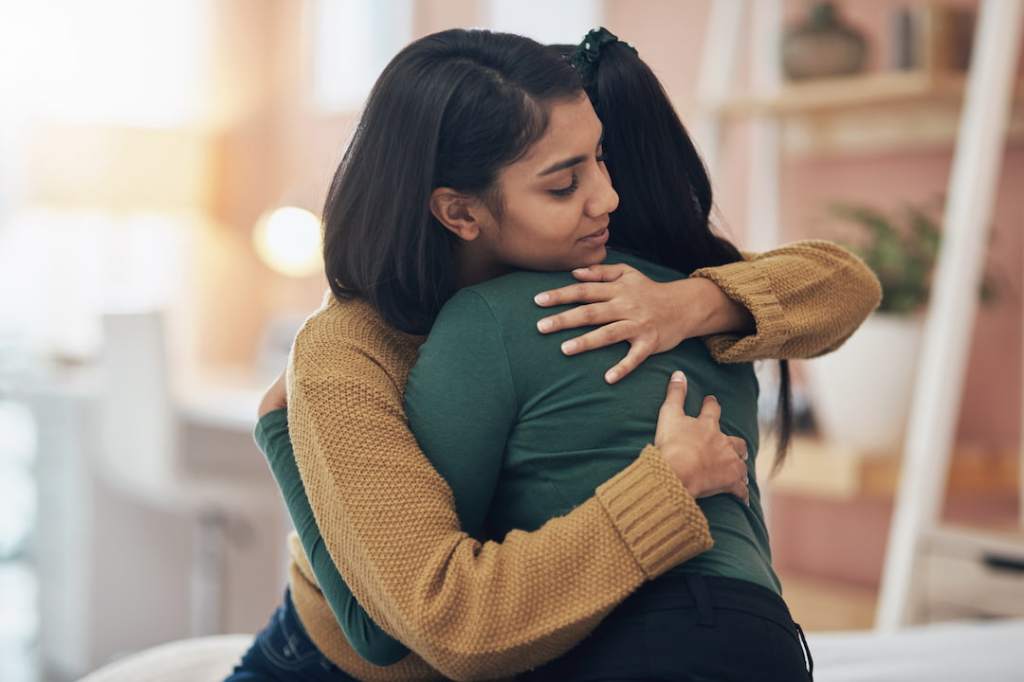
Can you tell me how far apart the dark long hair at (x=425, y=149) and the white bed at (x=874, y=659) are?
21.7 inches

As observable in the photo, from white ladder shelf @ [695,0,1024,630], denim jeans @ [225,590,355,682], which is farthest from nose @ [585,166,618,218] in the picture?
white ladder shelf @ [695,0,1024,630]

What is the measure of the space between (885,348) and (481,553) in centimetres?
170

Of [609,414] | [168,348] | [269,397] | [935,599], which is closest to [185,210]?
[168,348]

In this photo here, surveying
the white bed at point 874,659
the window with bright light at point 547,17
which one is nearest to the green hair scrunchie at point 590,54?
the white bed at point 874,659

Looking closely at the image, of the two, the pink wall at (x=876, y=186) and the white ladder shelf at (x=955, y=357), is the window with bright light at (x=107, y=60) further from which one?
the white ladder shelf at (x=955, y=357)

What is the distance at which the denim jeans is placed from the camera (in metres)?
1.17

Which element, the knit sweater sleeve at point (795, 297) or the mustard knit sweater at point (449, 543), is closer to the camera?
the mustard knit sweater at point (449, 543)

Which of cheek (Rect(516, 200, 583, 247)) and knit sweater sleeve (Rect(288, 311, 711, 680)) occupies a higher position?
cheek (Rect(516, 200, 583, 247))

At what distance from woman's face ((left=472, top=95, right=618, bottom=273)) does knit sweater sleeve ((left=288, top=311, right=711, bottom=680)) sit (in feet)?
0.71

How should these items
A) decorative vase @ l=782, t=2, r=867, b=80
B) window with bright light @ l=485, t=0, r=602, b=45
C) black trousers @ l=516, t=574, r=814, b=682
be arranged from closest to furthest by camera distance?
1. black trousers @ l=516, t=574, r=814, b=682
2. decorative vase @ l=782, t=2, r=867, b=80
3. window with bright light @ l=485, t=0, r=602, b=45

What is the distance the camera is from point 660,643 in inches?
35.1

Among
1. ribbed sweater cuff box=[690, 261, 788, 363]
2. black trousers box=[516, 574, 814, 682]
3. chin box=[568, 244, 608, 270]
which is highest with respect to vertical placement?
chin box=[568, 244, 608, 270]

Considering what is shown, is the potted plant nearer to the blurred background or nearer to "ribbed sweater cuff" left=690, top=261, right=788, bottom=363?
the blurred background

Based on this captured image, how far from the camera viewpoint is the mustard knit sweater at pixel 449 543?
0.88m
